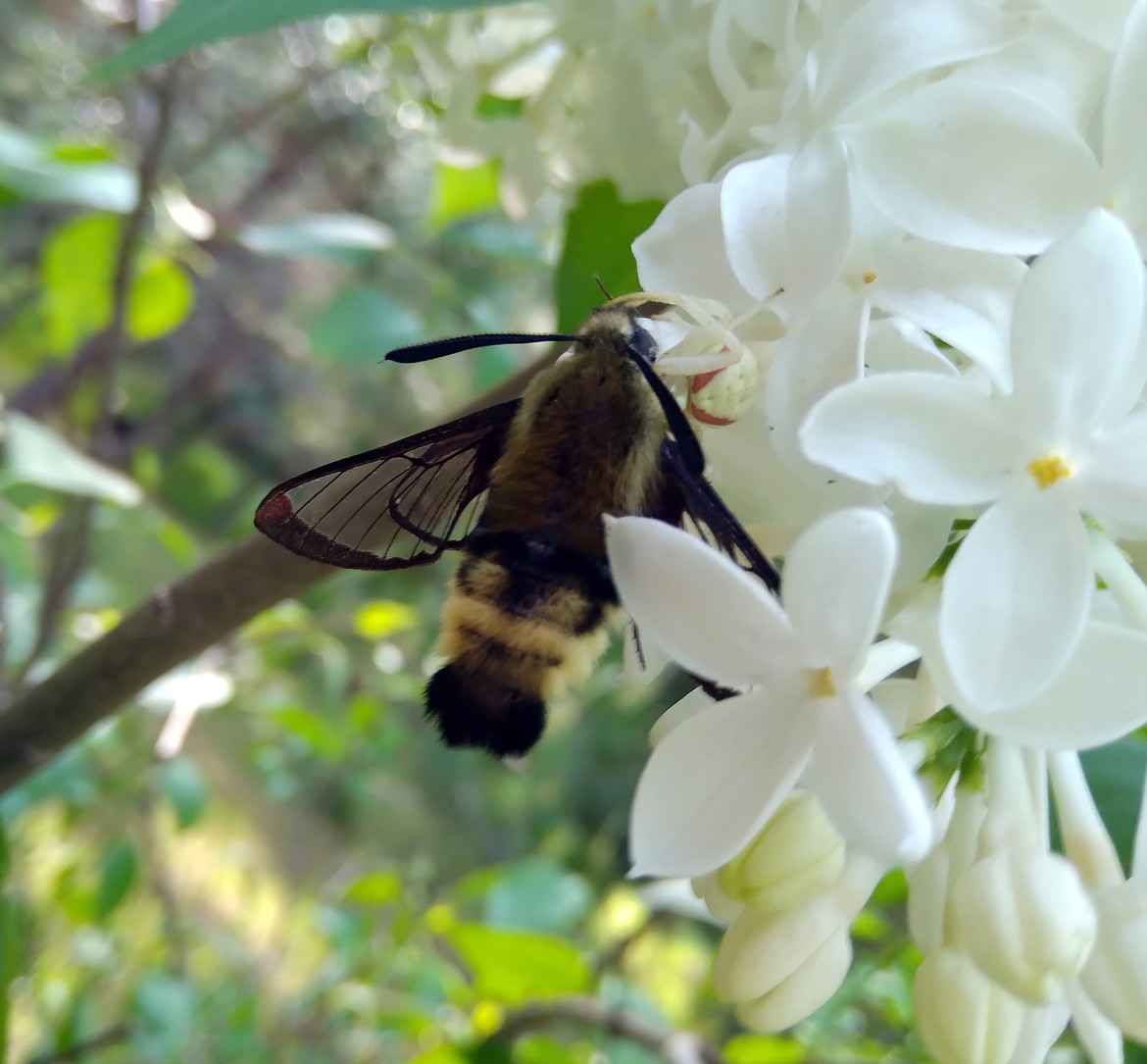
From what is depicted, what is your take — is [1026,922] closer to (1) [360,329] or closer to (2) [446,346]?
(2) [446,346]

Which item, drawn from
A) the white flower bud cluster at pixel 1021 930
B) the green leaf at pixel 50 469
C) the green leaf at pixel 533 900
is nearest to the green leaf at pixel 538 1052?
the green leaf at pixel 533 900

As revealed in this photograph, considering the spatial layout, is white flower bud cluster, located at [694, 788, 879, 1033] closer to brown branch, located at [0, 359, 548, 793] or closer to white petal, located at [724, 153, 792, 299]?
white petal, located at [724, 153, 792, 299]

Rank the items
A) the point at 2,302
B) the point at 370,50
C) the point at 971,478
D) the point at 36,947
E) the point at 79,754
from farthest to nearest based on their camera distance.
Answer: the point at 2,302 → the point at 36,947 → the point at 79,754 → the point at 370,50 → the point at 971,478

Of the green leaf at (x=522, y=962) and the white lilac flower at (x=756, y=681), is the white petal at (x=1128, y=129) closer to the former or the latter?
the white lilac flower at (x=756, y=681)

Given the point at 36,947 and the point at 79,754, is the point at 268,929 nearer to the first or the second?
the point at 36,947


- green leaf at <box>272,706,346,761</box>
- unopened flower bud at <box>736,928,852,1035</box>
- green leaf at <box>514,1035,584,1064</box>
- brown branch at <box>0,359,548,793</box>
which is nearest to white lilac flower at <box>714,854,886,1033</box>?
unopened flower bud at <box>736,928,852,1035</box>

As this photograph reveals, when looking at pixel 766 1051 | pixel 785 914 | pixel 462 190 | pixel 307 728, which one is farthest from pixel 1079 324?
pixel 307 728

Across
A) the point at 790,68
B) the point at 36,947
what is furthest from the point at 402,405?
the point at 790,68
